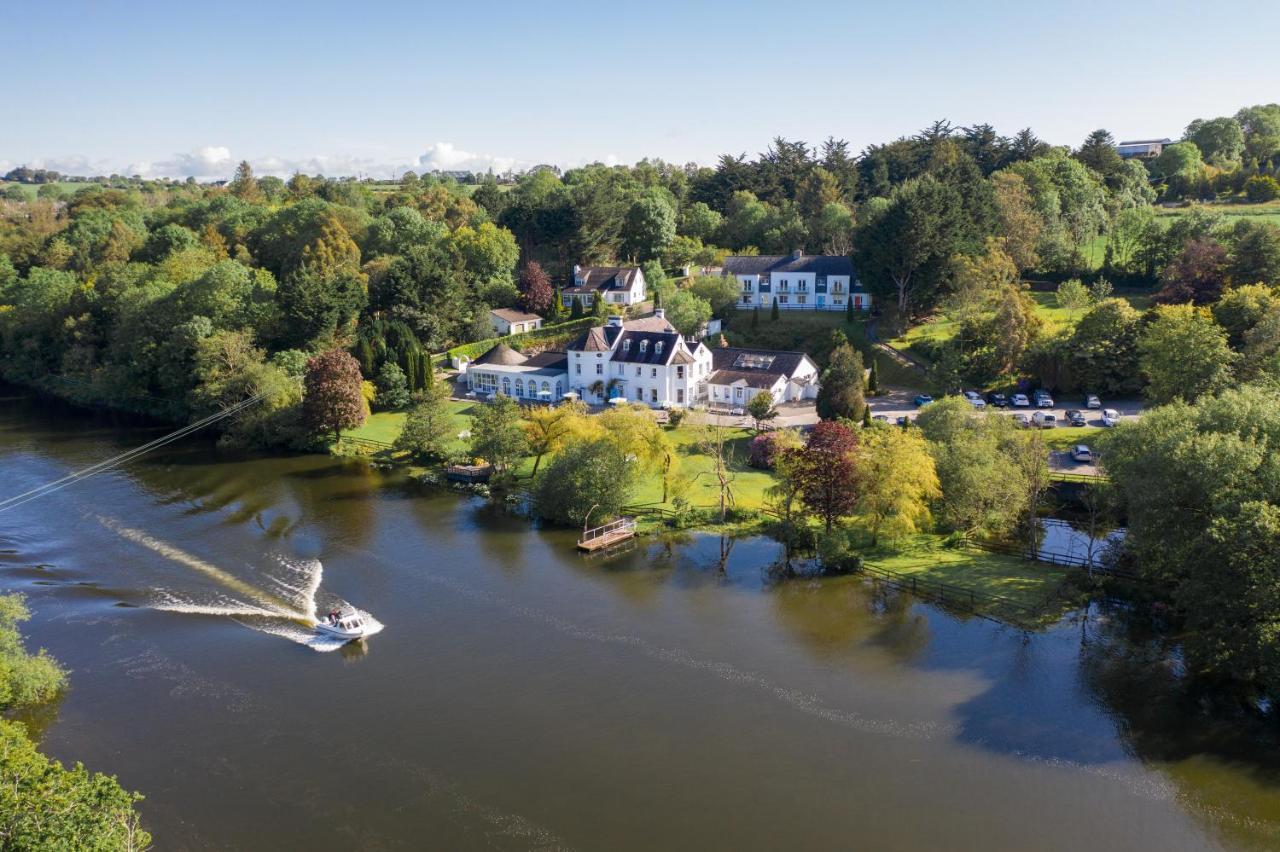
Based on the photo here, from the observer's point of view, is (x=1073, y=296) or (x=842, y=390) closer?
(x=842, y=390)

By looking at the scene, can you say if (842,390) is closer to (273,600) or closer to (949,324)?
(949,324)

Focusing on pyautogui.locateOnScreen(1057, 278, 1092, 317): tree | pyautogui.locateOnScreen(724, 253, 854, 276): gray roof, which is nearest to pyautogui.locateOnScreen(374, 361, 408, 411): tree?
pyautogui.locateOnScreen(724, 253, 854, 276): gray roof

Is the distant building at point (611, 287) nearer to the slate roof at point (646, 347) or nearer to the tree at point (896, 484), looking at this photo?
the slate roof at point (646, 347)

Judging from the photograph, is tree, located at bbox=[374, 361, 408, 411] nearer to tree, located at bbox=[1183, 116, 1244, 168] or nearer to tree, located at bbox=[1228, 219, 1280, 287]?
tree, located at bbox=[1228, 219, 1280, 287]

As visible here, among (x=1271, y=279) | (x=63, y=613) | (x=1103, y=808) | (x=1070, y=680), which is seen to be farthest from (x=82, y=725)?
(x=1271, y=279)

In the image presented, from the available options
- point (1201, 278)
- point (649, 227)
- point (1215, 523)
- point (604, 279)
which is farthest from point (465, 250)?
point (1215, 523)

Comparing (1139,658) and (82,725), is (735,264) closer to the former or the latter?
(1139,658)
